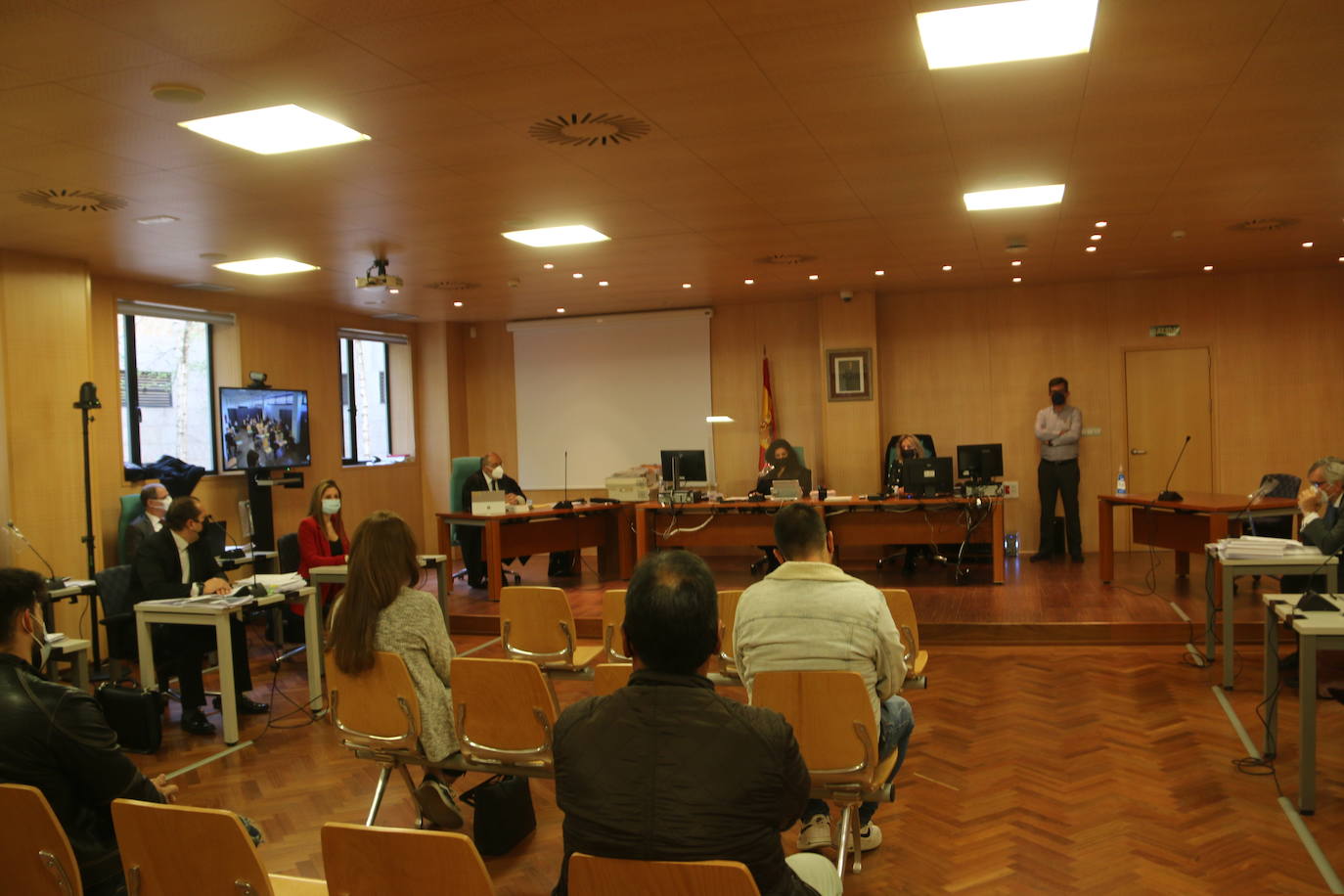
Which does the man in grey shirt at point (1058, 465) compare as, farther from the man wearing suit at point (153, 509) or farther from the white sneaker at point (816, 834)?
the man wearing suit at point (153, 509)

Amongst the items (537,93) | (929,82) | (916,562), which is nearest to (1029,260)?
(916,562)

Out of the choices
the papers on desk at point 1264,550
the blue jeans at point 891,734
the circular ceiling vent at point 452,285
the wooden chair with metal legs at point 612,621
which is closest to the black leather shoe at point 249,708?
the wooden chair with metal legs at point 612,621

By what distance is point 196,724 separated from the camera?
5.74 metres

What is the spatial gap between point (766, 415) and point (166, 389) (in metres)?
6.26

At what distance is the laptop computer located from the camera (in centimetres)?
887

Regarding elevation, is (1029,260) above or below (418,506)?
above

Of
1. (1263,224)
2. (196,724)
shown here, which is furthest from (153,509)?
(1263,224)

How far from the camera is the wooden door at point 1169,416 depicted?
10.7m

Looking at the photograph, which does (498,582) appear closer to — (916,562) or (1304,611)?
(916,562)

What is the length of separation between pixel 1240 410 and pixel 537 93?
30.0ft

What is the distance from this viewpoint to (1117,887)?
3.36 metres

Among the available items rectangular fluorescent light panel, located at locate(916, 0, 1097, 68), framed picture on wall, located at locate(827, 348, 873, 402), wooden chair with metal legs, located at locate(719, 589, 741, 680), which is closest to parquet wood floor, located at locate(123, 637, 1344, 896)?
wooden chair with metal legs, located at locate(719, 589, 741, 680)

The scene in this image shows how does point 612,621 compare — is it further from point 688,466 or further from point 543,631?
point 688,466

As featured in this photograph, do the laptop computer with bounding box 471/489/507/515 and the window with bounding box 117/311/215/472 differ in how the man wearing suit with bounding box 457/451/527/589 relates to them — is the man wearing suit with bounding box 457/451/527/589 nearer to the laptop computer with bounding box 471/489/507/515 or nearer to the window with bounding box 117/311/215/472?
the laptop computer with bounding box 471/489/507/515
